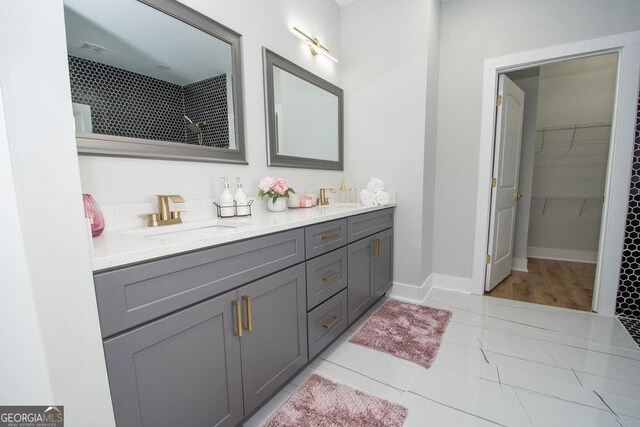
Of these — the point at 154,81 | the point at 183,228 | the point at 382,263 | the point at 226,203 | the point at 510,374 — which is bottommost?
the point at 510,374

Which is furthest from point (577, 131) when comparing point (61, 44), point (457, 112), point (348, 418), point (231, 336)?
point (61, 44)

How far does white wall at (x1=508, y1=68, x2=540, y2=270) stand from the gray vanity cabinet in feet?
6.22

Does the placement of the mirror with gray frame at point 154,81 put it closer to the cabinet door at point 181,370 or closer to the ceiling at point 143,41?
the ceiling at point 143,41

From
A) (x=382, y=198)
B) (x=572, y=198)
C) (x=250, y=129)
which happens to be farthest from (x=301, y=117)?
(x=572, y=198)

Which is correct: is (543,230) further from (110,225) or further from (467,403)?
(110,225)

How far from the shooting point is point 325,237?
5.11 feet

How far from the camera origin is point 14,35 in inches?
22.3

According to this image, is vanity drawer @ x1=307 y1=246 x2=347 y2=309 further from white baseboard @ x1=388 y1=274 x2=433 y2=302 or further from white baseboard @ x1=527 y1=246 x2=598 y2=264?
white baseboard @ x1=527 y1=246 x2=598 y2=264

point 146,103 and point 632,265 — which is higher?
point 146,103

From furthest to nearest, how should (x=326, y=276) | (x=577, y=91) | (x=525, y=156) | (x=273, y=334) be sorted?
1. (x=577, y=91)
2. (x=525, y=156)
3. (x=326, y=276)
4. (x=273, y=334)

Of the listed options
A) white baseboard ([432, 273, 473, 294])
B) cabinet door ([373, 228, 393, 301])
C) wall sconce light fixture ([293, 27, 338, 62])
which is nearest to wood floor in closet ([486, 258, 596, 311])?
white baseboard ([432, 273, 473, 294])

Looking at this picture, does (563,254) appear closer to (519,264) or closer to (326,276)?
(519,264)

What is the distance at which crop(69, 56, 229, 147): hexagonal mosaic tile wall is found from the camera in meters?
1.12

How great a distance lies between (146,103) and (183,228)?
2.02ft
